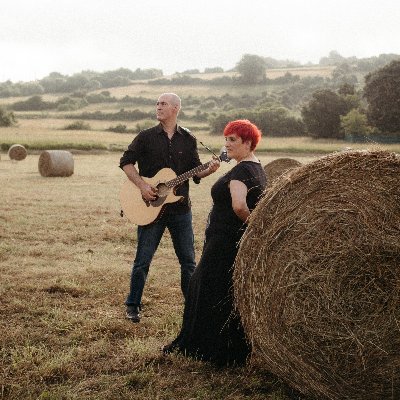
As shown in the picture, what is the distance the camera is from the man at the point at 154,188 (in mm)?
6086

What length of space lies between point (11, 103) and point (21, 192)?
231ft

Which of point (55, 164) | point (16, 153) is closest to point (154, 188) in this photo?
point (55, 164)

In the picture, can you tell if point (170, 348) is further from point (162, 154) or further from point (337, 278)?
point (162, 154)

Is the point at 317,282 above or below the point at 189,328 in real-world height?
above

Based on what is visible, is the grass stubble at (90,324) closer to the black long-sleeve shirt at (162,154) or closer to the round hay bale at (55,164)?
the black long-sleeve shirt at (162,154)

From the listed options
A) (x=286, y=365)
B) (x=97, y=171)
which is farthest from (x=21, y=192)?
(x=286, y=365)

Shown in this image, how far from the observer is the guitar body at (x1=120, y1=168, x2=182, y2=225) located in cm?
607

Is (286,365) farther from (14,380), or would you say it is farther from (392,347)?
(14,380)

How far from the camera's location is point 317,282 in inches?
163

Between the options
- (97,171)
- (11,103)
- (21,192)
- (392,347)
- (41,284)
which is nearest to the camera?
(392,347)

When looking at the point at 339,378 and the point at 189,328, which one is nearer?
the point at 339,378

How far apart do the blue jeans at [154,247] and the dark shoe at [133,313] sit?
5 centimetres

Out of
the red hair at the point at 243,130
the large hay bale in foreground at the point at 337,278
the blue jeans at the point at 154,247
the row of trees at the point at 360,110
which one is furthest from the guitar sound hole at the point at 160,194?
the row of trees at the point at 360,110

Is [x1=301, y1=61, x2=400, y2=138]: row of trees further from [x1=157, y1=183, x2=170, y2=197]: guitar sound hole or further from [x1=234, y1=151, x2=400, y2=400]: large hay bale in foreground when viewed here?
[x1=234, y1=151, x2=400, y2=400]: large hay bale in foreground
